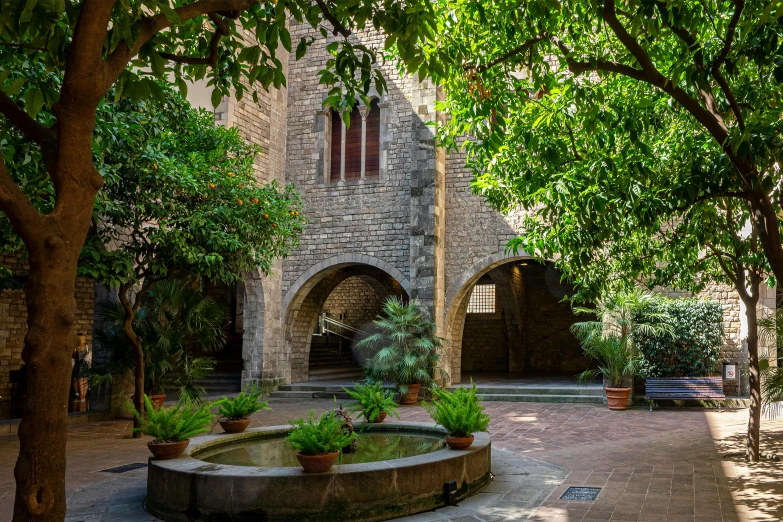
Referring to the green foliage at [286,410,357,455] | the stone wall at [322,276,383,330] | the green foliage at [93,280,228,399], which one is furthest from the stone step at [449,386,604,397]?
the green foliage at [286,410,357,455]

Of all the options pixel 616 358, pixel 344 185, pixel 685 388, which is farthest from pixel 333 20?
pixel 344 185

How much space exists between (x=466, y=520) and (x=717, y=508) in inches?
81.6

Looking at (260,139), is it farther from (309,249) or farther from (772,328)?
(772,328)

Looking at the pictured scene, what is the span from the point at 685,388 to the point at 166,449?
1002 centimetres

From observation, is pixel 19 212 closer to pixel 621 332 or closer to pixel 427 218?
pixel 621 332

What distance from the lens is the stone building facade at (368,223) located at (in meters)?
15.2

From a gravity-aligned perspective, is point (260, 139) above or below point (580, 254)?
above

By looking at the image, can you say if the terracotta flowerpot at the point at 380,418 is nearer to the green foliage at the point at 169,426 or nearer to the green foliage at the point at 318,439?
the green foliage at the point at 169,426

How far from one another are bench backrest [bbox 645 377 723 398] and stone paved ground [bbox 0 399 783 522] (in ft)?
1.16

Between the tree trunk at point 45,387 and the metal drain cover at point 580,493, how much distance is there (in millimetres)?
4427

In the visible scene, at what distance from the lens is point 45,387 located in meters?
2.94

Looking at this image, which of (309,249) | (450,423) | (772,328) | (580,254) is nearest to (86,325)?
(309,249)

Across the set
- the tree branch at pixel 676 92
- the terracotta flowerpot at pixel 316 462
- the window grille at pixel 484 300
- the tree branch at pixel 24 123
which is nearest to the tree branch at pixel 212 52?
the tree branch at pixel 24 123

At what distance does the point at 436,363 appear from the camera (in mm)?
14461
